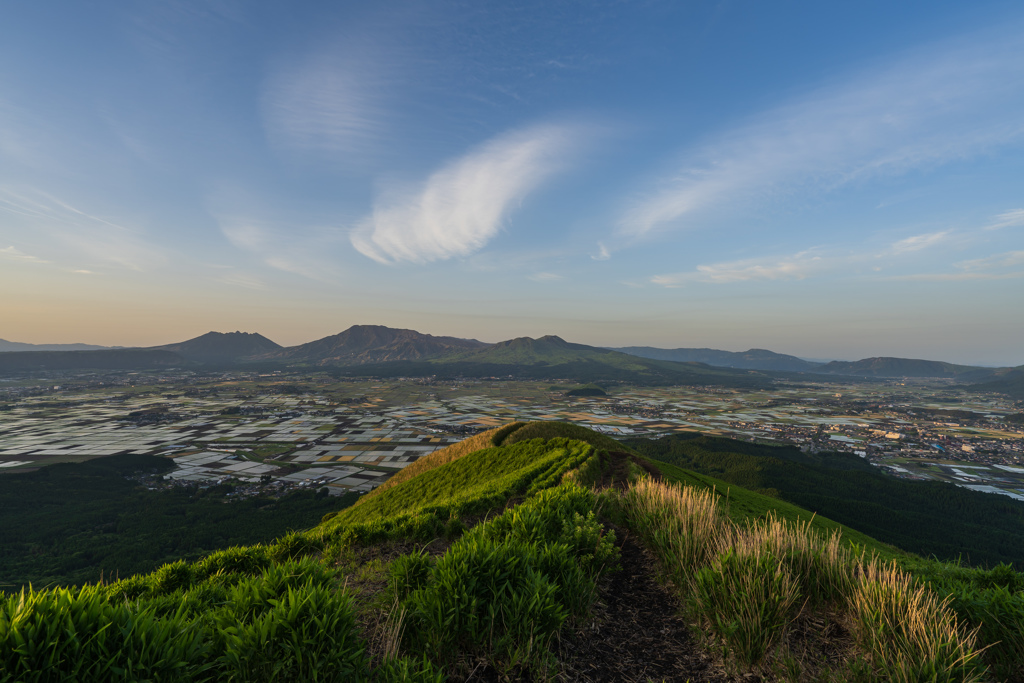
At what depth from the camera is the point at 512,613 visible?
487cm

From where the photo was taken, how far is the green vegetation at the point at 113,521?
57941mm

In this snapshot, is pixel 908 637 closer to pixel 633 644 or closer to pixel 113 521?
pixel 633 644

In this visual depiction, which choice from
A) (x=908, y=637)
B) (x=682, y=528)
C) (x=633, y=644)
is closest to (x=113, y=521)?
(x=633, y=644)

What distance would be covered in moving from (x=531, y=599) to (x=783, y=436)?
162982 mm

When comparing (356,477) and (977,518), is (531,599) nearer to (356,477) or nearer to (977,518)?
(356,477)

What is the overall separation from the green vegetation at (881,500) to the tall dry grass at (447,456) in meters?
51.4

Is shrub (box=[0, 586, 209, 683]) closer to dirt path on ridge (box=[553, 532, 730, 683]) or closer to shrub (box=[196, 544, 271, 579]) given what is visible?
dirt path on ridge (box=[553, 532, 730, 683])

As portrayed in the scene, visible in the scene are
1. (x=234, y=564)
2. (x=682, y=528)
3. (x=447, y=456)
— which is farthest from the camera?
(x=447, y=456)

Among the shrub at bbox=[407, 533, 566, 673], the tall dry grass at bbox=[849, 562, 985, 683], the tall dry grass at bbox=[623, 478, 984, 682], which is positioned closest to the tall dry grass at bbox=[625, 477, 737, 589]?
the tall dry grass at bbox=[623, 478, 984, 682]

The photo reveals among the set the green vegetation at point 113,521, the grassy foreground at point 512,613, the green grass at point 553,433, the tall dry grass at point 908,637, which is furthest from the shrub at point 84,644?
the green vegetation at point 113,521

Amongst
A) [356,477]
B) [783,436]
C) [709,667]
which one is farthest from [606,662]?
[783,436]

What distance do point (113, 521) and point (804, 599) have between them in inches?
4468

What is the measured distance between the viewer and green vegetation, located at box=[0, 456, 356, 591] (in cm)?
5794

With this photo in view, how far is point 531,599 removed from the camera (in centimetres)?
494
